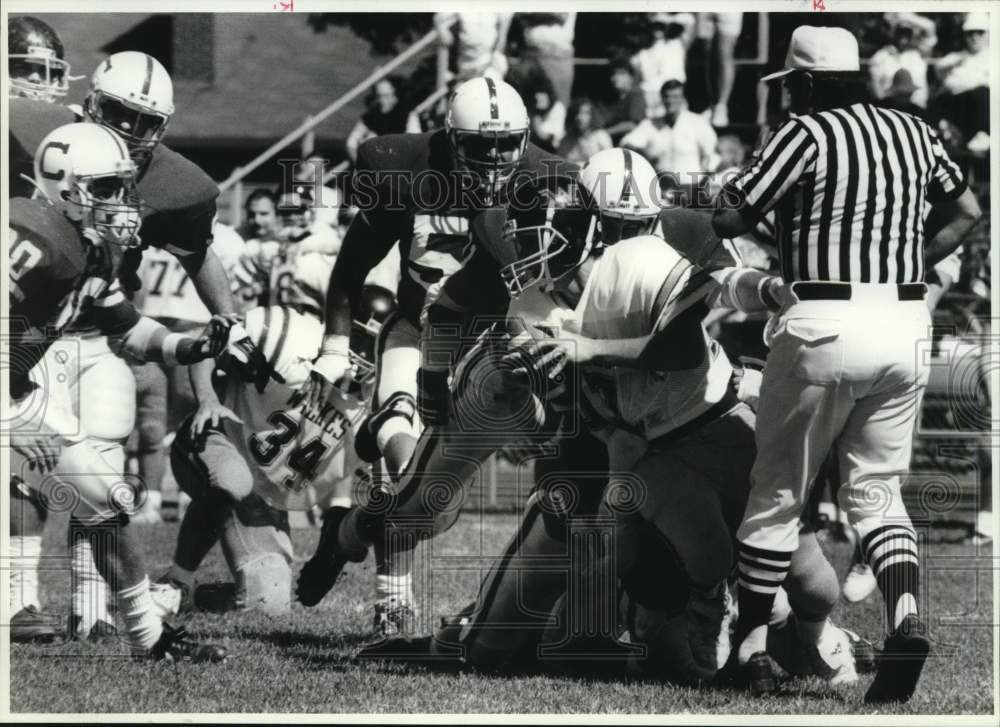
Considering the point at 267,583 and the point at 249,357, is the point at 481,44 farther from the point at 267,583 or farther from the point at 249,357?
the point at 267,583

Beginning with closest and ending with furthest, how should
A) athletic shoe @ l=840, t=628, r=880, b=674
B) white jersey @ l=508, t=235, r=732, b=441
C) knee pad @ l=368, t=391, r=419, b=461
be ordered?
white jersey @ l=508, t=235, r=732, b=441 → athletic shoe @ l=840, t=628, r=880, b=674 → knee pad @ l=368, t=391, r=419, b=461

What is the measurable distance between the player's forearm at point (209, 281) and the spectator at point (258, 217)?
536 mm

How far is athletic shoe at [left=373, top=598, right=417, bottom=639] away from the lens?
17.9 ft

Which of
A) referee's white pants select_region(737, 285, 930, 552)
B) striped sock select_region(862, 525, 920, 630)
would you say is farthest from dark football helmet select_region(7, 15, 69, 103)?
striped sock select_region(862, 525, 920, 630)

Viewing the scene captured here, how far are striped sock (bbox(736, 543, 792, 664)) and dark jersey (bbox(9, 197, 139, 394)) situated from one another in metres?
2.32

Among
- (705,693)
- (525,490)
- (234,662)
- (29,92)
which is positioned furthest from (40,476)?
(705,693)

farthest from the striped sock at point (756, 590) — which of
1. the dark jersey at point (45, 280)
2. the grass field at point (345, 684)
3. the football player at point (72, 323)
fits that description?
the dark jersey at point (45, 280)

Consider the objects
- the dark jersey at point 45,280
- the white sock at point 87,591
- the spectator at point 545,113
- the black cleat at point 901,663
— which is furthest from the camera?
the spectator at point 545,113

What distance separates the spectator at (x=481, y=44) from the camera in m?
6.33

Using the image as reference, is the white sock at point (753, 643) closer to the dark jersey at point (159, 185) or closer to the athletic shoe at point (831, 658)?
the athletic shoe at point (831, 658)

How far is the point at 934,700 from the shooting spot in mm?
4664

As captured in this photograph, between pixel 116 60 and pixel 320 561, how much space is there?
1.89 meters

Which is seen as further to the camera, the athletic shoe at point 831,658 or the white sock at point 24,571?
the white sock at point 24,571

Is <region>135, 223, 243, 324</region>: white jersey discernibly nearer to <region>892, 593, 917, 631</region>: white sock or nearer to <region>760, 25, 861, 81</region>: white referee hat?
<region>760, 25, 861, 81</region>: white referee hat
